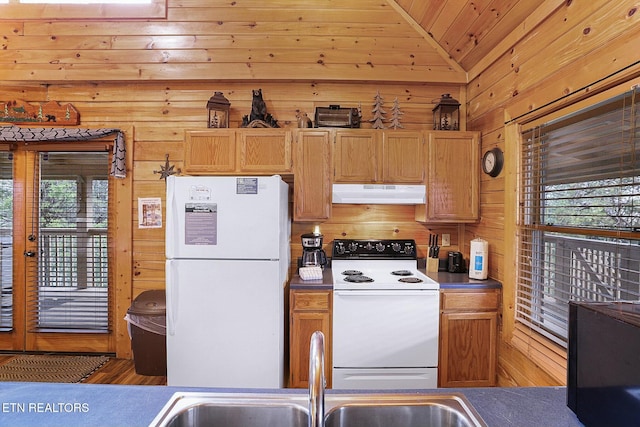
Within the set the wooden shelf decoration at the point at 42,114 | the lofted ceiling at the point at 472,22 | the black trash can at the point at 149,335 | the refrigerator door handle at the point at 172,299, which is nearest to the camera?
the lofted ceiling at the point at 472,22

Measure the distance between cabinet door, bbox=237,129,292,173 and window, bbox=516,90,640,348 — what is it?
1.72m

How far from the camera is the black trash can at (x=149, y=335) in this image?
8.84 feet

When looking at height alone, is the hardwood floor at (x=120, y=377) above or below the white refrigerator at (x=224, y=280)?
below

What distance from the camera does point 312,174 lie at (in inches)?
108

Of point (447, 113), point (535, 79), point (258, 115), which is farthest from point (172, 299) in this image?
point (535, 79)

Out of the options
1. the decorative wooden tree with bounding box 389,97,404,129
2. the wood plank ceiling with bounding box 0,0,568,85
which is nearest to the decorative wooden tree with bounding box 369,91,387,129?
the decorative wooden tree with bounding box 389,97,404,129

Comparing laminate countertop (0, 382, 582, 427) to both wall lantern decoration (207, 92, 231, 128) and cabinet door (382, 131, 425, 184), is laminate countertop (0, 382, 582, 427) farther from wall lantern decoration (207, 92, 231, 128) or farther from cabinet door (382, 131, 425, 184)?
wall lantern decoration (207, 92, 231, 128)

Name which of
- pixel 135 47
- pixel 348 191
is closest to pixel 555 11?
pixel 348 191

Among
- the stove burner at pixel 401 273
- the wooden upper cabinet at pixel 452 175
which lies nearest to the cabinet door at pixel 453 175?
the wooden upper cabinet at pixel 452 175

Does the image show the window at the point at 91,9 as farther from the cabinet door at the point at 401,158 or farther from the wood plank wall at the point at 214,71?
the cabinet door at the point at 401,158

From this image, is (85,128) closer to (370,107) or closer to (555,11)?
(370,107)

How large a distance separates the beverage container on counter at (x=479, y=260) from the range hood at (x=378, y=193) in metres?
0.54

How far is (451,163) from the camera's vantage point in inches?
109

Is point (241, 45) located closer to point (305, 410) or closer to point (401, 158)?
point (401, 158)
